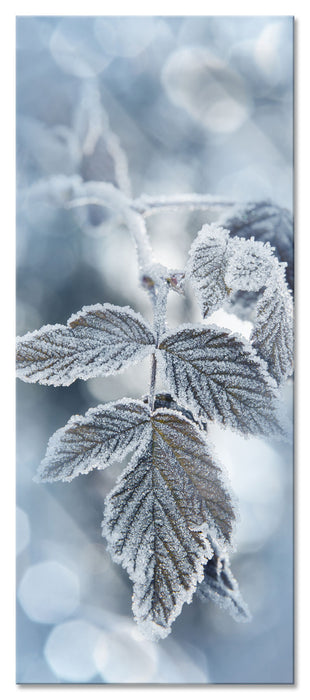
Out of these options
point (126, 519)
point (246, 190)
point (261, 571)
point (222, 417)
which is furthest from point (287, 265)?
point (261, 571)

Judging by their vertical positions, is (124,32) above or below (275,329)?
above

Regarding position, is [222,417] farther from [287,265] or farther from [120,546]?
[287,265]

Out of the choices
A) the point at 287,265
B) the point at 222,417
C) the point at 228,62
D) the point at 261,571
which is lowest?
the point at 261,571

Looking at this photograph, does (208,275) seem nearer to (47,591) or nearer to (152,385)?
(152,385)

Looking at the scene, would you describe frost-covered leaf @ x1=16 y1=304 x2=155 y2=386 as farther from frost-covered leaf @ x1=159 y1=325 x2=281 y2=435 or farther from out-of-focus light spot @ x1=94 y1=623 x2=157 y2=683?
out-of-focus light spot @ x1=94 y1=623 x2=157 y2=683

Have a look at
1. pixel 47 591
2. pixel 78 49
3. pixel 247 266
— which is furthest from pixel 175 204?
pixel 47 591

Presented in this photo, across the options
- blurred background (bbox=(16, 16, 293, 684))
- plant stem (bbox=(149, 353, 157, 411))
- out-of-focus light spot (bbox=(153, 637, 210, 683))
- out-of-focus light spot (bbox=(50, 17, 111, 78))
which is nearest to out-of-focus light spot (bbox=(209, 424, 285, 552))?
blurred background (bbox=(16, 16, 293, 684))
